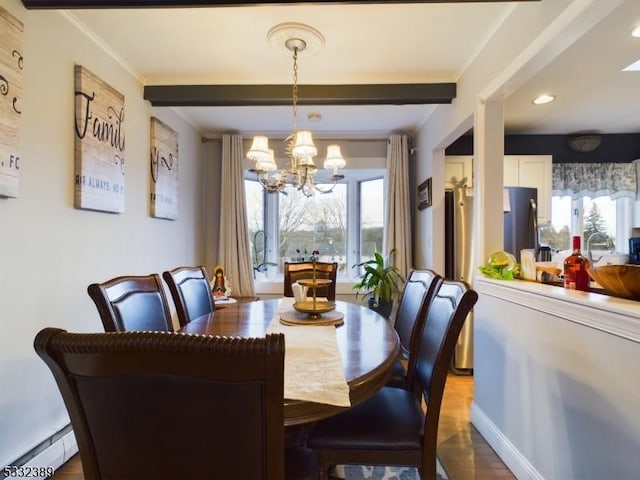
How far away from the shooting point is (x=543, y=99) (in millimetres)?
2912

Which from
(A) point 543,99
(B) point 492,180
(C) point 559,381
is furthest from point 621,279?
(A) point 543,99

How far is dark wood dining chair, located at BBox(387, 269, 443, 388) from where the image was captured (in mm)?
1677

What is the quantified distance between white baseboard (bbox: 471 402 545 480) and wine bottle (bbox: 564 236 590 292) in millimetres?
871

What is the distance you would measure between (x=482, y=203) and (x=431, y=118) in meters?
1.51

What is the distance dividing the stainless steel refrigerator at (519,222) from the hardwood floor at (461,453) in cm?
145

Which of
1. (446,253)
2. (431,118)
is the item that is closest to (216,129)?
(431,118)

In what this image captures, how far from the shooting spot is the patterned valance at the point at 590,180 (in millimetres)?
3832

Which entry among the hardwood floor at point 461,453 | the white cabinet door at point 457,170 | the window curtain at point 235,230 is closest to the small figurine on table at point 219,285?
the window curtain at point 235,230

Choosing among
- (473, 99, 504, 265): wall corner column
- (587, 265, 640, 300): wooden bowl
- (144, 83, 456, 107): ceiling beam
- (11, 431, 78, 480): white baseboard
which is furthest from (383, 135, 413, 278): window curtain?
(11, 431, 78, 480): white baseboard

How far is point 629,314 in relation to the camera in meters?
1.06

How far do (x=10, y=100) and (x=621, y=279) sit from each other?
2.59m

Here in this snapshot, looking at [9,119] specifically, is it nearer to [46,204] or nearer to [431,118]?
[46,204]

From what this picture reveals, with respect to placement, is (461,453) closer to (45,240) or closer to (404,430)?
(404,430)

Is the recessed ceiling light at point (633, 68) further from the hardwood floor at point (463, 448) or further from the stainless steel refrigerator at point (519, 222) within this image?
the hardwood floor at point (463, 448)
